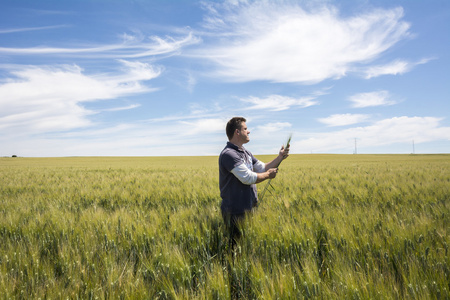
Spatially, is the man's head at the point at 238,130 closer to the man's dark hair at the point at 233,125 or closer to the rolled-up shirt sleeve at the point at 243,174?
the man's dark hair at the point at 233,125

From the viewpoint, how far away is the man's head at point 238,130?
390cm

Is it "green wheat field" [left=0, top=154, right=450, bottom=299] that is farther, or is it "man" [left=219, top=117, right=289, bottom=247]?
"man" [left=219, top=117, right=289, bottom=247]

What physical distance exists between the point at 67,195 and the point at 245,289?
686cm

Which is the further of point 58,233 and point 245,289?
point 58,233

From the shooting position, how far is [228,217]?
3.73 meters

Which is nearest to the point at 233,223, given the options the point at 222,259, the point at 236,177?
the point at 236,177

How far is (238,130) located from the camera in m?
3.89

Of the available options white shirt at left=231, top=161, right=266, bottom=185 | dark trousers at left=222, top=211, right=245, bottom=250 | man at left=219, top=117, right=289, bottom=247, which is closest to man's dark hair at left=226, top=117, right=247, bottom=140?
man at left=219, top=117, right=289, bottom=247

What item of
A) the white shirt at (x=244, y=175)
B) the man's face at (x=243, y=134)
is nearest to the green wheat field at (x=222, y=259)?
the white shirt at (x=244, y=175)

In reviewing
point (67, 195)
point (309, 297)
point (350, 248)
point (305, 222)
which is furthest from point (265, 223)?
point (67, 195)

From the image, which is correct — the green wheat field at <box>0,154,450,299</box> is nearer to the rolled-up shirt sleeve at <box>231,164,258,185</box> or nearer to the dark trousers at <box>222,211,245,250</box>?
the dark trousers at <box>222,211,245,250</box>

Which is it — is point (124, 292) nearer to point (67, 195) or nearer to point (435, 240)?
point (435, 240)

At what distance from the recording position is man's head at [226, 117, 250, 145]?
3.90 m

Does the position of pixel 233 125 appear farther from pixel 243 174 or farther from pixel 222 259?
pixel 222 259
